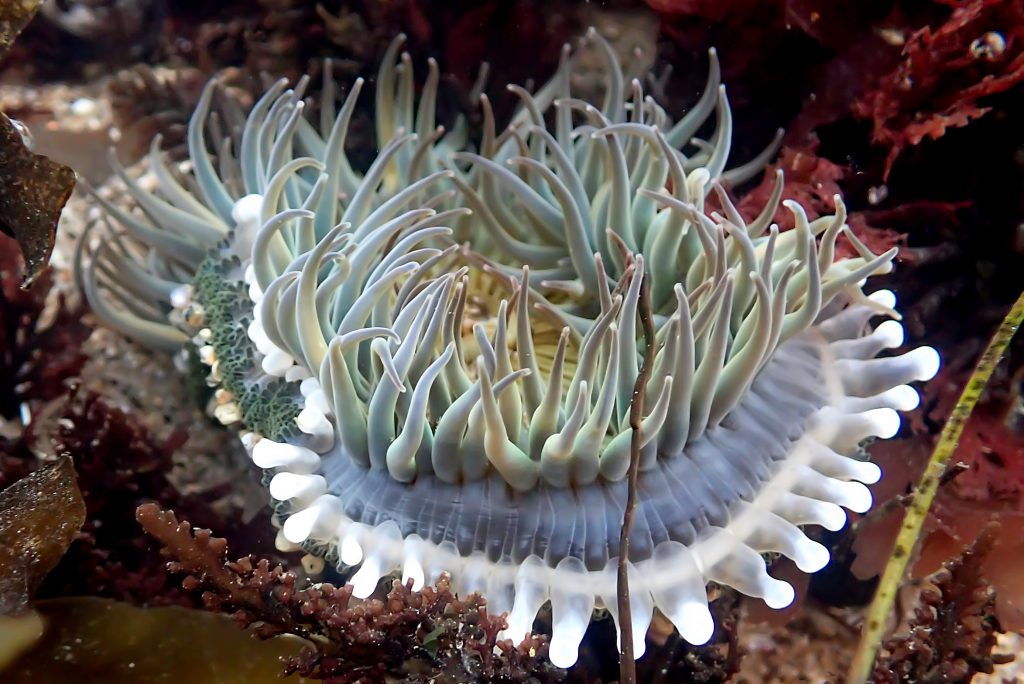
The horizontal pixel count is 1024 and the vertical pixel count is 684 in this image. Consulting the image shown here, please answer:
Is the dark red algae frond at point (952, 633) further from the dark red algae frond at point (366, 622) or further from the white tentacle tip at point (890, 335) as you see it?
the dark red algae frond at point (366, 622)

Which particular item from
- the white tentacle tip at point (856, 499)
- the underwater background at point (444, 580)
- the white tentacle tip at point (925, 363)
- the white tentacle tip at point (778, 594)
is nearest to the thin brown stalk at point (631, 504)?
the underwater background at point (444, 580)

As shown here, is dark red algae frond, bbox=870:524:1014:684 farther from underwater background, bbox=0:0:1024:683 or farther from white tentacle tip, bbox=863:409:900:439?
white tentacle tip, bbox=863:409:900:439

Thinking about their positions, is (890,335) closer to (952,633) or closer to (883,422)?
(883,422)

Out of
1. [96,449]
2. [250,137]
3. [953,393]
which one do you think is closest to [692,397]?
[953,393]

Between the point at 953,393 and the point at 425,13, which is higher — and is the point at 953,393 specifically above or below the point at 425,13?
below

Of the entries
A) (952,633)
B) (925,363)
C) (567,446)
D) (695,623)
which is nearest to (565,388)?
(567,446)

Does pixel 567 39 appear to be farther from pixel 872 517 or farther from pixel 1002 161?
pixel 872 517
